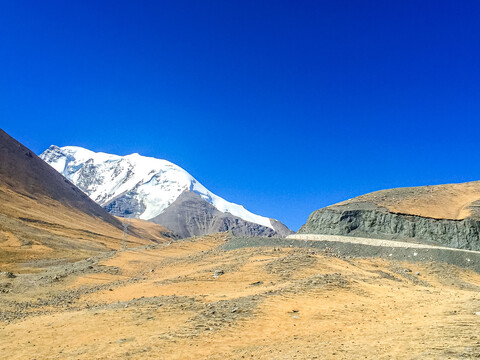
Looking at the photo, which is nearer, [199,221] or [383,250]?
[383,250]

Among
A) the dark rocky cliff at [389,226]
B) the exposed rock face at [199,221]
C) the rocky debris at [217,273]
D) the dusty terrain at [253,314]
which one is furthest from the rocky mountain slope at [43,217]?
the exposed rock face at [199,221]

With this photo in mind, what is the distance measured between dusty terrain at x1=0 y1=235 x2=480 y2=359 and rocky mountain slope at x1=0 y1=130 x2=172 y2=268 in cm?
2285

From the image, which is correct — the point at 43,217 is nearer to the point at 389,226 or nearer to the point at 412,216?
the point at 389,226

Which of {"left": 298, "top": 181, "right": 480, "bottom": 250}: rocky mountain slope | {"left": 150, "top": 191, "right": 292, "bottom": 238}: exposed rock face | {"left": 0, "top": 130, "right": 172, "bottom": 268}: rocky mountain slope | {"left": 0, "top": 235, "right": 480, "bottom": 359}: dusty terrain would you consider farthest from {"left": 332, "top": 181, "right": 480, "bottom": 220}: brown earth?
{"left": 150, "top": 191, "right": 292, "bottom": 238}: exposed rock face

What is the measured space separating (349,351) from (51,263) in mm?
35669

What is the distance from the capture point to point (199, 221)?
514 feet

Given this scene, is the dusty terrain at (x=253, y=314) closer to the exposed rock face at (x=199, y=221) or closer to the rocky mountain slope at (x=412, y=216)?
the rocky mountain slope at (x=412, y=216)

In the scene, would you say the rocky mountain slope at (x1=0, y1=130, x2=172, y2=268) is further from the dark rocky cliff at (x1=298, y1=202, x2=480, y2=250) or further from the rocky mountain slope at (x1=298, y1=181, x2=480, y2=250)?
the rocky mountain slope at (x1=298, y1=181, x2=480, y2=250)

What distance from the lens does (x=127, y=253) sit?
1203 inches

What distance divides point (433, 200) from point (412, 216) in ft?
15.3

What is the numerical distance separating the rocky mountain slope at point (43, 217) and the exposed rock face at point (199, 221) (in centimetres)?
3580

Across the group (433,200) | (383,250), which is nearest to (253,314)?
(383,250)

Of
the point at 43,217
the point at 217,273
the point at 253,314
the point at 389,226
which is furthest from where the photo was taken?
the point at 43,217

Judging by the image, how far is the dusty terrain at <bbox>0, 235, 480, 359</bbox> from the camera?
879 cm
